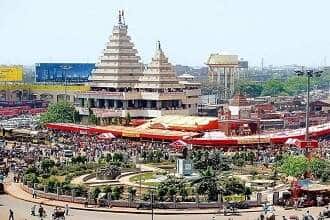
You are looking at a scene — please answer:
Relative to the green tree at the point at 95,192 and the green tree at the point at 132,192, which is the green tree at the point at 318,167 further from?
the green tree at the point at 95,192

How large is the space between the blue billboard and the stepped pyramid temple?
85.6 feet

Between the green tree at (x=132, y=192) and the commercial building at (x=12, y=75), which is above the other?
the commercial building at (x=12, y=75)

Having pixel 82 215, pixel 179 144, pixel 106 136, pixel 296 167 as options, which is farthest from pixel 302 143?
pixel 82 215

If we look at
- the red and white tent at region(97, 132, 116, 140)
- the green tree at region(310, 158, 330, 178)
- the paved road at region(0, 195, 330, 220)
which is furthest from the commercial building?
the paved road at region(0, 195, 330, 220)

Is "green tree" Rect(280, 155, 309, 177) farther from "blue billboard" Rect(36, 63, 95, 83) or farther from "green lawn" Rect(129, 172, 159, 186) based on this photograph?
A: "blue billboard" Rect(36, 63, 95, 83)

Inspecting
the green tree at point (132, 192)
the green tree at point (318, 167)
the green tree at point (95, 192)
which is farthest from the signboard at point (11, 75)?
the green tree at point (95, 192)

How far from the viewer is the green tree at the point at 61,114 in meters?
77.9

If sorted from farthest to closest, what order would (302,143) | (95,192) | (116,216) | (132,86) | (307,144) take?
1. (132,86)
2. (302,143)
3. (307,144)
4. (95,192)
5. (116,216)

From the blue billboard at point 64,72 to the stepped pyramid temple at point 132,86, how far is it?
85.6 feet

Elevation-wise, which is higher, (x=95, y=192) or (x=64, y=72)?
(x=64, y=72)

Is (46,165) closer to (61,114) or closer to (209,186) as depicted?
(209,186)

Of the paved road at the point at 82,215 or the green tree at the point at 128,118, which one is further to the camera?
the green tree at the point at 128,118

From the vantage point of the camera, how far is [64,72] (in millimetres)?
114188

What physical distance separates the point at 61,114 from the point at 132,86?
906 cm
